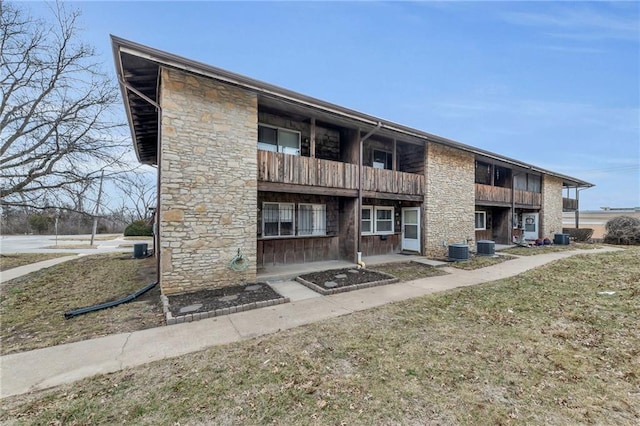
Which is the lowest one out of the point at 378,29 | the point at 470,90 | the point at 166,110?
the point at 166,110

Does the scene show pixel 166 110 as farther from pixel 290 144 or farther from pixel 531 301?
pixel 531 301

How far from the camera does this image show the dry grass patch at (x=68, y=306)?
172 inches

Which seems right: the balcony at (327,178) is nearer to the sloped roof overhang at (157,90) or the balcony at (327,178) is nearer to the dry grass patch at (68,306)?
the sloped roof overhang at (157,90)

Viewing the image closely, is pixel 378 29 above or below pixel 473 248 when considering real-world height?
above

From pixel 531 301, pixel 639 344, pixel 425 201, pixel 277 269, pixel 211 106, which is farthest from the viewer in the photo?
pixel 425 201

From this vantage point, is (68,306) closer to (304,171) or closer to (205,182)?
(205,182)

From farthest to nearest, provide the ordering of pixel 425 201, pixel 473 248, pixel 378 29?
pixel 378 29, pixel 473 248, pixel 425 201

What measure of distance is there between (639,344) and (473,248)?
1042 cm

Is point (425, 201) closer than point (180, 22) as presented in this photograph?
No

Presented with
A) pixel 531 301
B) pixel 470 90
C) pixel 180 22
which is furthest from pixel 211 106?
pixel 470 90

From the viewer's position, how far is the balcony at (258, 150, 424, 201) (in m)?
7.86

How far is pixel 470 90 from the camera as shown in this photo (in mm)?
31375

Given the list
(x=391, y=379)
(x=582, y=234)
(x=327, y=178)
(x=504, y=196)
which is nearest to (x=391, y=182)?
(x=327, y=178)

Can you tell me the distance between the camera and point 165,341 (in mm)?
4066
